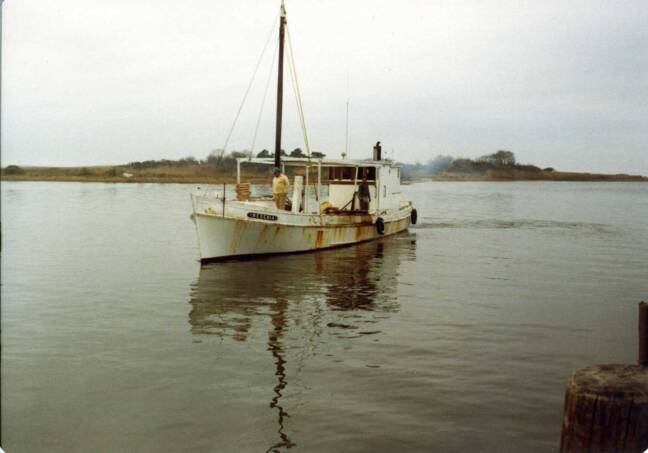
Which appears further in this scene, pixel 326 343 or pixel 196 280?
pixel 196 280

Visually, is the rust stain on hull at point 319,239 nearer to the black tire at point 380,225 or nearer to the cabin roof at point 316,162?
the cabin roof at point 316,162

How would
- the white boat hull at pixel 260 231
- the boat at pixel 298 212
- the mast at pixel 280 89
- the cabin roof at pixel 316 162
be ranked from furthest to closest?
the cabin roof at pixel 316 162
the mast at pixel 280 89
the boat at pixel 298 212
the white boat hull at pixel 260 231

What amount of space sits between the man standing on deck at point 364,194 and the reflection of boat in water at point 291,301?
2951mm

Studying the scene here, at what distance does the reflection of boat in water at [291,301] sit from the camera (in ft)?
32.9

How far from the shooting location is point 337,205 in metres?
24.0

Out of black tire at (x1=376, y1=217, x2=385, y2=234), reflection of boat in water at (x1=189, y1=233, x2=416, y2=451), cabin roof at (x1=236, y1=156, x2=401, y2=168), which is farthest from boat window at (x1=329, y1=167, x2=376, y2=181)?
reflection of boat in water at (x1=189, y1=233, x2=416, y2=451)

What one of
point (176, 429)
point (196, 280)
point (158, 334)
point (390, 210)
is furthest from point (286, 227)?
point (176, 429)

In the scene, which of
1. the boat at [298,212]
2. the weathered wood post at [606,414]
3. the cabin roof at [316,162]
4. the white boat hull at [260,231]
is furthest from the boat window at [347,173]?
the weathered wood post at [606,414]

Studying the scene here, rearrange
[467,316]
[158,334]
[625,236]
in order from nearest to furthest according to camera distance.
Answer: [158,334]
[467,316]
[625,236]

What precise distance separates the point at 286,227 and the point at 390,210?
24.7ft

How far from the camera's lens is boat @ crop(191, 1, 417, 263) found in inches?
714

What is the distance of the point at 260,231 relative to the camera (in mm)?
18969

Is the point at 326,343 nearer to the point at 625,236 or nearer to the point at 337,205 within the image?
the point at 337,205

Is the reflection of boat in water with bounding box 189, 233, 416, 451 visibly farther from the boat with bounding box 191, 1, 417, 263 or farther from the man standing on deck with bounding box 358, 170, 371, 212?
the man standing on deck with bounding box 358, 170, 371, 212
